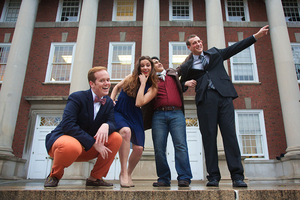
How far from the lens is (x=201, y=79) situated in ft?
11.9

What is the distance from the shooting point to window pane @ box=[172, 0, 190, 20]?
1414 cm

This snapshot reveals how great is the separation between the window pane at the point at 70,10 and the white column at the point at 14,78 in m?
1.95

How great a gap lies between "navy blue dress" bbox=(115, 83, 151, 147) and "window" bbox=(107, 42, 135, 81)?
9.31 metres

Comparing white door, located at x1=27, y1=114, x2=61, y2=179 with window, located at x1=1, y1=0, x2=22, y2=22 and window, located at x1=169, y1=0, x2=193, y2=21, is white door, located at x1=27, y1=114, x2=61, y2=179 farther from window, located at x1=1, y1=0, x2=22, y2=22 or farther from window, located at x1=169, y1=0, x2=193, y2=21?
window, located at x1=169, y1=0, x2=193, y2=21

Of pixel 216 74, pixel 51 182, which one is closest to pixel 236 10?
pixel 216 74

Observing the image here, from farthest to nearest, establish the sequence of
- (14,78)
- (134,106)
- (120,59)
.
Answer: (120,59), (14,78), (134,106)

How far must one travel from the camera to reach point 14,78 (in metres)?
11.0

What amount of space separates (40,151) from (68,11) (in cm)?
828

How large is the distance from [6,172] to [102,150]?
936 cm

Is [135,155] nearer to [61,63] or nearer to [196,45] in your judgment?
[196,45]

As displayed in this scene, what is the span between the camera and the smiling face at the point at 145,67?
353 centimetres

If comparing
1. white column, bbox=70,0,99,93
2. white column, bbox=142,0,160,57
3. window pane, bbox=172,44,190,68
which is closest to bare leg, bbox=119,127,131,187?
white column, bbox=70,0,99,93

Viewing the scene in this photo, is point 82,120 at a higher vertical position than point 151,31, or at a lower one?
lower

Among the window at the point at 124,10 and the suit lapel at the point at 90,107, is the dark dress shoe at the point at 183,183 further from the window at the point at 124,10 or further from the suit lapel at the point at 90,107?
the window at the point at 124,10
